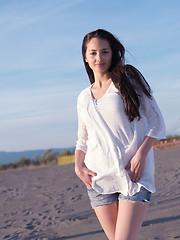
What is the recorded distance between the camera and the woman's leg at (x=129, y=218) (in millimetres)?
2469

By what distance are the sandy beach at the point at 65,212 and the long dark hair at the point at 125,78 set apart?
3021 mm

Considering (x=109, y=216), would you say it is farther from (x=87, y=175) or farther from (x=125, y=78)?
(x=125, y=78)

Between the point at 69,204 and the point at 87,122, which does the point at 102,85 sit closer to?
the point at 87,122

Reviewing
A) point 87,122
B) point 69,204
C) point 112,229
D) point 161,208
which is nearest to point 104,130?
point 87,122

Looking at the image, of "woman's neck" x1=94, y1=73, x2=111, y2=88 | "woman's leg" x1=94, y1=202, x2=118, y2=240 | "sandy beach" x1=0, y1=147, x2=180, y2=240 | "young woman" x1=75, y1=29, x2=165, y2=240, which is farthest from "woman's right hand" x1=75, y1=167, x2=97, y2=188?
"sandy beach" x1=0, y1=147, x2=180, y2=240

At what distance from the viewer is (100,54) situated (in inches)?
108

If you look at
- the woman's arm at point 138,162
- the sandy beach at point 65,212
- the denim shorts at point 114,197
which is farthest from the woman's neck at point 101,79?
the sandy beach at point 65,212

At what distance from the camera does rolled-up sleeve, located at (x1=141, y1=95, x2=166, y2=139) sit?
2584 millimetres

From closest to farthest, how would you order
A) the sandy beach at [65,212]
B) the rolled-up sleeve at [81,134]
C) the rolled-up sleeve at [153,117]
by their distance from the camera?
1. the rolled-up sleeve at [153,117]
2. the rolled-up sleeve at [81,134]
3. the sandy beach at [65,212]

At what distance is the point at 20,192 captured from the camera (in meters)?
11.0

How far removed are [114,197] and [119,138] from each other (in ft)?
1.33

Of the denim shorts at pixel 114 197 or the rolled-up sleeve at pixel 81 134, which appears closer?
the denim shorts at pixel 114 197

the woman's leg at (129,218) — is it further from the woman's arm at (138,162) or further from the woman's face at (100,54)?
the woman's face at (100,54)

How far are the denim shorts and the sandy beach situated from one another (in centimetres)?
266
